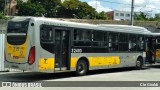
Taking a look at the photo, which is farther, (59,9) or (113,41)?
(59,9)

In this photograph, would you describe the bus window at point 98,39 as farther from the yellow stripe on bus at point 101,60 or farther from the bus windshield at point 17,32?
the bus windshield at point 17,32

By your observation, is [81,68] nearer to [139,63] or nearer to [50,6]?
[139,63]

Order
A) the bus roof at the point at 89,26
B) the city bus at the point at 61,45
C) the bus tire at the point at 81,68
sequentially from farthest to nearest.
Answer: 1. the bus tire at the point at 81,68
2. the bus roof at the point at 89,26
3. the city bus at the point at 61,45

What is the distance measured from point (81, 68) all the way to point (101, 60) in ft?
6.43

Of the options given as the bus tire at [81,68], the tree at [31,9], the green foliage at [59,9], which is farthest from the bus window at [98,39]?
the green foliage at [59,9]

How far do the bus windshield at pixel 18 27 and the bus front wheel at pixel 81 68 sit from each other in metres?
3.72

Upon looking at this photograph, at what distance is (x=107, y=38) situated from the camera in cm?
2200

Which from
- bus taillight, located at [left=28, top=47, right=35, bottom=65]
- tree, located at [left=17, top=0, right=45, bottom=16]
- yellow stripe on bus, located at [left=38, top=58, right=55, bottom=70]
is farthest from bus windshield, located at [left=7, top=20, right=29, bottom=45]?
tree, located at [left=17, top=0, right=45, bottom=16]

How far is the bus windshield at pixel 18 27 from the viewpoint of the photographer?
1719 centimetres

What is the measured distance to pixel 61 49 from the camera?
1856 cm

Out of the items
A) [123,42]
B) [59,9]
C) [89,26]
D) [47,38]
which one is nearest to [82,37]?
[89,26]

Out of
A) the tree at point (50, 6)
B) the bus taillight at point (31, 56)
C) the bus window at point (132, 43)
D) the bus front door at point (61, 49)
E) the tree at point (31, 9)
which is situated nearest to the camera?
the bus taillight at point (31, 56)

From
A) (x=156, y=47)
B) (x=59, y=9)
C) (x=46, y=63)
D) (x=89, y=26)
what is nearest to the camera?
(x=46, y=63)

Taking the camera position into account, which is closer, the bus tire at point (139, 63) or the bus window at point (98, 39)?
the bus window at point (98, 39)
